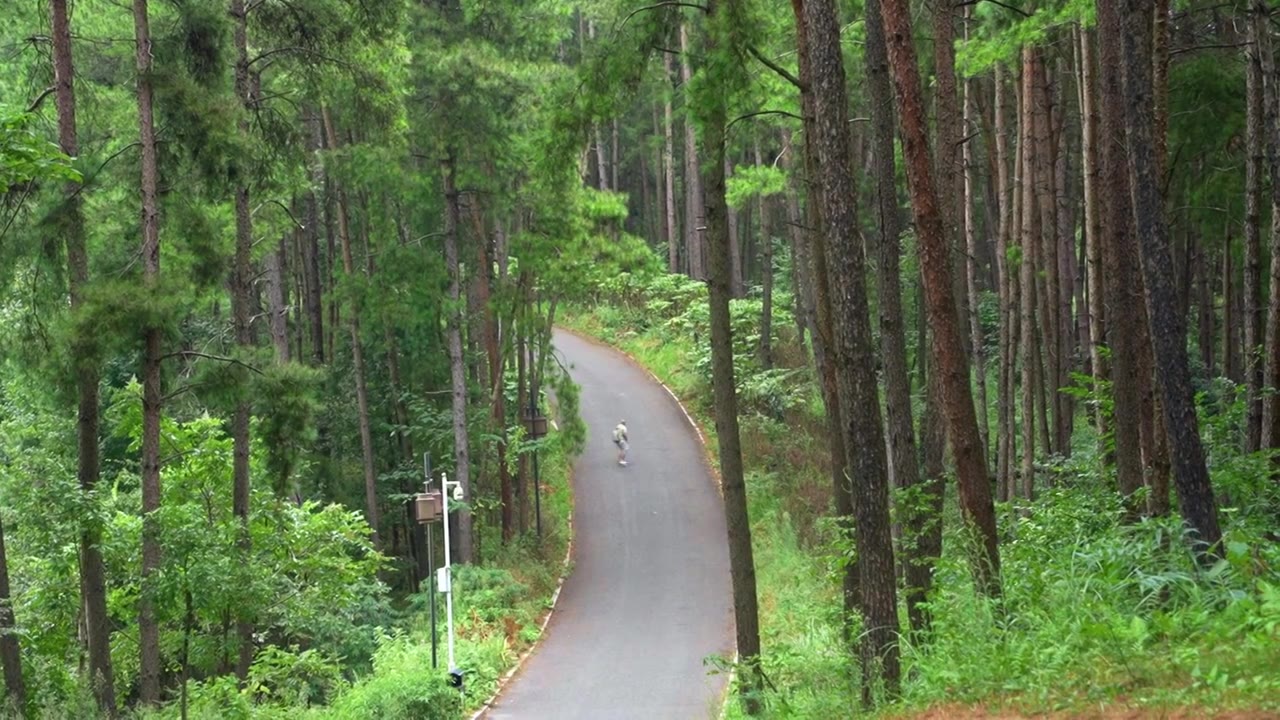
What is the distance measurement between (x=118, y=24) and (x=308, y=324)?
13.7 m

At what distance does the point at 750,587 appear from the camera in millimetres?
12883

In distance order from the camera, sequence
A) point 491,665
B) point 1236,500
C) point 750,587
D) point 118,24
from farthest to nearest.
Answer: point 118,24, point 491,665, point 750,587, point 1236,500

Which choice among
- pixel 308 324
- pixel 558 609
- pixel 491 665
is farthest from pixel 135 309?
pixel 308 324

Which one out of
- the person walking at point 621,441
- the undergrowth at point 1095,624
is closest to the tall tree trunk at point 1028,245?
the undergrowth at point 1095,624

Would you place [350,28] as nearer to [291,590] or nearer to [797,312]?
[291,590]

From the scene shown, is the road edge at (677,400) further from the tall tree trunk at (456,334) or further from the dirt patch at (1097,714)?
the dirt patch at (1097,714)

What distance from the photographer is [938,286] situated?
990 cm

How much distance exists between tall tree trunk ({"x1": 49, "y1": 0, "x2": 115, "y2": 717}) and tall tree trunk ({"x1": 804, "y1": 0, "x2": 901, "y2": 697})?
8278 mm

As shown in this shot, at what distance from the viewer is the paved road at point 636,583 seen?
18.6 metres

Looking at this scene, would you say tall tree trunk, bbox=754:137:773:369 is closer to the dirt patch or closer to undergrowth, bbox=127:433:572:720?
undergrowth, bbox=127:433:572:720

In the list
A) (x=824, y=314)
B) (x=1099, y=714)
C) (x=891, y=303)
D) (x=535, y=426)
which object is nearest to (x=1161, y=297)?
(x=891, y=303)

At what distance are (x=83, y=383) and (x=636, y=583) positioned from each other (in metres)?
13.8

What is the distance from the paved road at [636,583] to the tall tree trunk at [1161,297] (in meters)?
8.81

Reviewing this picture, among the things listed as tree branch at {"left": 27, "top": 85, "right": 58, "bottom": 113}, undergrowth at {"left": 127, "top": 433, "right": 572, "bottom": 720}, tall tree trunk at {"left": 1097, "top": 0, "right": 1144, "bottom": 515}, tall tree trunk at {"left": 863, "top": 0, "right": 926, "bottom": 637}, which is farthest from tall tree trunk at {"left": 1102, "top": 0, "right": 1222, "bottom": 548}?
tree branch at {"left": 27, "top": 85, "right": 58, "bottom": 113}
